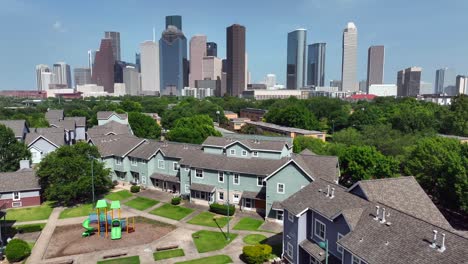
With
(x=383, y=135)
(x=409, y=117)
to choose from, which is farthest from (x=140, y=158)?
(x=409, y=117)

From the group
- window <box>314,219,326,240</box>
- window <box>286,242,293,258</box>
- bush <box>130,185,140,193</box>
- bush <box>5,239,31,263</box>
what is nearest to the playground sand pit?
bush <box>5,239,31,263</box>

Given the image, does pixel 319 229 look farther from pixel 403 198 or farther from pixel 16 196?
pixel 16 196

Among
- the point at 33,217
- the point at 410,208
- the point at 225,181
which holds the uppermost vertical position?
the point at 410,208

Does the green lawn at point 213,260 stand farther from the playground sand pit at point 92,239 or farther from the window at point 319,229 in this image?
the window at point 319,229

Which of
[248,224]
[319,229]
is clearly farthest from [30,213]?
[319,229]

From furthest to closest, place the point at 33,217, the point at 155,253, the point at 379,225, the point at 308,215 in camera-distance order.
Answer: the point at 33,217 → the point at 155,253 → the point at 308,215 → the point at 379,225

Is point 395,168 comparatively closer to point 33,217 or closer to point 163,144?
point 163,144

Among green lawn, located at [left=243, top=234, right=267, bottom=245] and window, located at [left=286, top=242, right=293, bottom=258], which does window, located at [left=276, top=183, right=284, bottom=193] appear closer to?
green lawn, located at [left=243, top=234, right=267, bottom=245]
